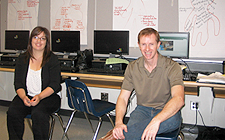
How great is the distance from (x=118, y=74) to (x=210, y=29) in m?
1.35

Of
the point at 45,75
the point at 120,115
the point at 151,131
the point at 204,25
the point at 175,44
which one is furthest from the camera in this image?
the point at 204,25

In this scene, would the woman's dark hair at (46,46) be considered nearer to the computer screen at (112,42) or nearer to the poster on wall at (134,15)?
the computer screen at (112,42)

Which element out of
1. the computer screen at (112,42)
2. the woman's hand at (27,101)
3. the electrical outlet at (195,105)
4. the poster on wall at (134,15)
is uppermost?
the poster on wall at (134,15)

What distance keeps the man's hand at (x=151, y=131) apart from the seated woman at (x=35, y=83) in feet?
3.33

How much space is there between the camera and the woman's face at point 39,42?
2.17 metres

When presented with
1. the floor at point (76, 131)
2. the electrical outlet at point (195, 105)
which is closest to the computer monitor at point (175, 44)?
the electrical outlet at point (195, 105)

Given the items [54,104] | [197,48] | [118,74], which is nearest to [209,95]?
[197,48]

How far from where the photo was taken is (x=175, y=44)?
103 inches

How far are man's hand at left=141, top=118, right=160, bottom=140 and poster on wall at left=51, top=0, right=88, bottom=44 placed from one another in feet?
7.39

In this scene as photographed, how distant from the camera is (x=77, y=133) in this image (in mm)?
2617

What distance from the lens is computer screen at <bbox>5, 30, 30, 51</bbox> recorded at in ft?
11.3

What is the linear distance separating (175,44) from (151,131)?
1.55 meters

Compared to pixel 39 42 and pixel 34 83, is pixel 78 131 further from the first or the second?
pixel 39 42

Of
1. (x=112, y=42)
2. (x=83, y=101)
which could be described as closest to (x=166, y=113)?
(x=83, y=101)
